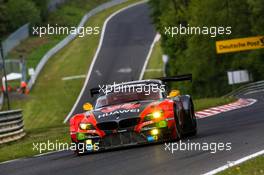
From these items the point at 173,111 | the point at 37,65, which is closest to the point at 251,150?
the point at 173,111

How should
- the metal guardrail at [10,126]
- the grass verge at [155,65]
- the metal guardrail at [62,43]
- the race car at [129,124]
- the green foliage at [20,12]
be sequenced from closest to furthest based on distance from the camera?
the race car at [129,124]
the metal guardrail at [10,126]
the grass verge at [155,65]
the metal guardrail at [62,43]
the green foliage at [20,12]

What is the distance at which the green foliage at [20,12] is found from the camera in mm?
68875

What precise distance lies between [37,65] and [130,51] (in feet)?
25.5

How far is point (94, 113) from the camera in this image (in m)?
14.5

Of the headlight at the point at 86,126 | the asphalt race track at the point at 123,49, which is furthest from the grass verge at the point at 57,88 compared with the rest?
the headlight at the point at 86,126

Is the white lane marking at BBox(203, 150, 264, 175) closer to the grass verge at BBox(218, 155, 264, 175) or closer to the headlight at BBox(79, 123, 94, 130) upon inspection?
the grass verge at BBox(218, 155, 264, 175)

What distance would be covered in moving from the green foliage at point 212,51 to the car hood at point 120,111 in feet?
124

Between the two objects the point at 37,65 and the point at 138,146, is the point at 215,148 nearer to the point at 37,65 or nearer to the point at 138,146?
the point at 138,146

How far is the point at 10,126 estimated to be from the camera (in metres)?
21.7

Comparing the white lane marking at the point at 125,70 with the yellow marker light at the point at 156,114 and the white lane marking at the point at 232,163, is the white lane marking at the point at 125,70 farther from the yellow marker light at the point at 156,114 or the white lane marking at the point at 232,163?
the white lane marking at the point at 232,163

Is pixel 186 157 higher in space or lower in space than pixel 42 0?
lower

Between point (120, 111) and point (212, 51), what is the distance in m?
40.8

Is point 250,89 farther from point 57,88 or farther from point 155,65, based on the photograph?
point 57,88

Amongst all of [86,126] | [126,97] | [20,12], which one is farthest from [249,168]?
[20,12]
